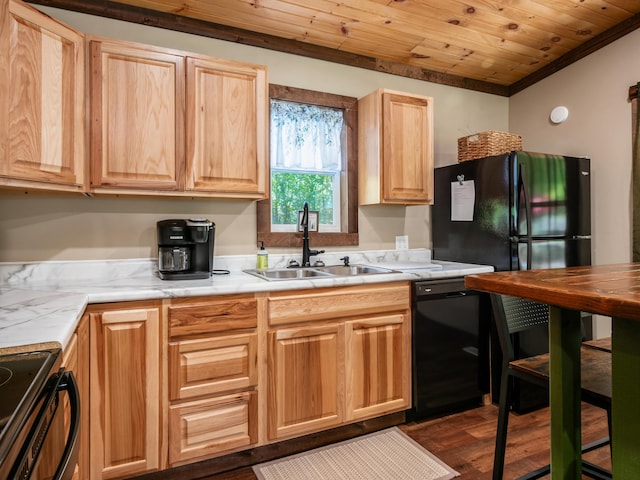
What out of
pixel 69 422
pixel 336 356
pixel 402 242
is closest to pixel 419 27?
pixel 402 242

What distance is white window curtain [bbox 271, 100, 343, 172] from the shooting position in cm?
284

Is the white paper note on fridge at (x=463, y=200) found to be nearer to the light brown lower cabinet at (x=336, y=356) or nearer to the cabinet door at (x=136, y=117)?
the light brown lower cabinet at (x=336, y=356)

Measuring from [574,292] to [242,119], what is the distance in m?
1.91

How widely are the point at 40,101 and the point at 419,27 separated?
7.73 feet

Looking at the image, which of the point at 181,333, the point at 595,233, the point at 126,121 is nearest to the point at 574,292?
the point at 181,333

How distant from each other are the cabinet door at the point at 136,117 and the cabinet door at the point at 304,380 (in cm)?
105

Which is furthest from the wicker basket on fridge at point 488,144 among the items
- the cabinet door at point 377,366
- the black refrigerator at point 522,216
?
the cabinet door at point 377,366

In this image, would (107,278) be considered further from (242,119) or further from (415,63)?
(415,63)

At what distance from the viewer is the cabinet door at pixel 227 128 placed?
2182 mm

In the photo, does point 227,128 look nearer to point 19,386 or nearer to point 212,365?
point 212,365

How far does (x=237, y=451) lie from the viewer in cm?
203

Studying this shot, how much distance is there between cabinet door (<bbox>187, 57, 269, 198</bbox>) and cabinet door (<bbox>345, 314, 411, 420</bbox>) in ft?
3.32

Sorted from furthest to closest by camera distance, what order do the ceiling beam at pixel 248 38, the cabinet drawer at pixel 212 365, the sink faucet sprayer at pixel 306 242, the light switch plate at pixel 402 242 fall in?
the light switch plate at pixel 402 242, the sink faucet sprayer at pixel 306 242, the ceiling beam at pixel 248 38, the cabinet drawer at pixel 212 365

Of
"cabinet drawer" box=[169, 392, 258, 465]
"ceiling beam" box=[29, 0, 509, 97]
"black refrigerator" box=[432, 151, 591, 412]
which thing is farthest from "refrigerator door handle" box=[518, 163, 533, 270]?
"cabinet drawer" box=[169, 392, 258, 465]
